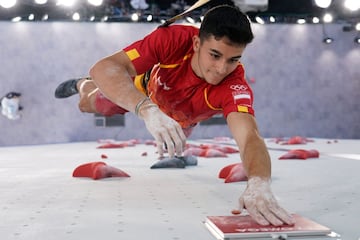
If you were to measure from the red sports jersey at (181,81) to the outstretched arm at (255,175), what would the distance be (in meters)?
0.10

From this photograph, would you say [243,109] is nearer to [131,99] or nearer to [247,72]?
[131,99]

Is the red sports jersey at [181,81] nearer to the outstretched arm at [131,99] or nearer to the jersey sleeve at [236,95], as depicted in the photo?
the jersey sleeve at [236,95]

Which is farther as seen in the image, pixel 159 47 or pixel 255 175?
pixel 159 47

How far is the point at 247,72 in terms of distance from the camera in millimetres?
8039

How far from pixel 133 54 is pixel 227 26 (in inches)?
17.3

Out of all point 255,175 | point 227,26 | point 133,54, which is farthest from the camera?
point 133,54

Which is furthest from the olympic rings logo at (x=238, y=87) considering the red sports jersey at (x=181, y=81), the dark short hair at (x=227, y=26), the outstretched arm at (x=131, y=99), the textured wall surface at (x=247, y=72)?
the textured wall surface at (x=247, y=72)

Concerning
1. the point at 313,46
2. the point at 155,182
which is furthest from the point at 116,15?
the point at 155,182

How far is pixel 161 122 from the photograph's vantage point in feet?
5.11

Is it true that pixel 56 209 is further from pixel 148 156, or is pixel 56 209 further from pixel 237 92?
pixel 148 156

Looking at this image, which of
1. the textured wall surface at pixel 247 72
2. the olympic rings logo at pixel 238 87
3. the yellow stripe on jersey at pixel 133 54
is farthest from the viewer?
the textured wall surface at pixel 247 72

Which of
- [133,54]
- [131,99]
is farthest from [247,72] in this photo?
[131,99]

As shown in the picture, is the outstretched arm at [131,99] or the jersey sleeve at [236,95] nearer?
the outstretched arm at [131,99]

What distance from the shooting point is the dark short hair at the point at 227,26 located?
191 cm
